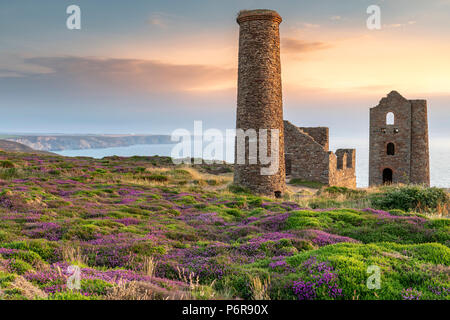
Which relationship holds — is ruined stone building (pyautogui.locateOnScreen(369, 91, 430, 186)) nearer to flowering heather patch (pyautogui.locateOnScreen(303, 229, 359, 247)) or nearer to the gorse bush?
the gorse bush

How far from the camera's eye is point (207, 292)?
5711 mm

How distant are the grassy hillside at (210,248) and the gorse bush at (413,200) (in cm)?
7

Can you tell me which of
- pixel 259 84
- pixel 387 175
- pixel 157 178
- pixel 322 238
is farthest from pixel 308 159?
pixel 322 238

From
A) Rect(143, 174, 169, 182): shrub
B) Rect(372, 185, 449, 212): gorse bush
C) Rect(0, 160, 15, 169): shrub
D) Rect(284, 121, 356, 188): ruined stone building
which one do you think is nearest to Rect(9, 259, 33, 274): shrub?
Rect(372, 185, 449, 212): gorse bush

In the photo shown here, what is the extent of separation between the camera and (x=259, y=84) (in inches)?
880

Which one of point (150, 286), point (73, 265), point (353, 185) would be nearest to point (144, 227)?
point (73, 265)

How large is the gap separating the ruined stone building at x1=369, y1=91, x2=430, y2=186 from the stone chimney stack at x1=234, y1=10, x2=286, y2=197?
2373cm

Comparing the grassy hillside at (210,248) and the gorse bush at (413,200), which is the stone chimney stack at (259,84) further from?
the gorse bush at (413,200)

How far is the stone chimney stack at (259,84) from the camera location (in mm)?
Result: 22016

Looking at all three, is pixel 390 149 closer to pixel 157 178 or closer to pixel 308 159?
pixel 308 159

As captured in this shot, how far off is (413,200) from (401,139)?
25.1 meters

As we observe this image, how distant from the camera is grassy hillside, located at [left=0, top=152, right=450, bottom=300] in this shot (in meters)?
5.90

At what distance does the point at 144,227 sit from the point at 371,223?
26.7ft
